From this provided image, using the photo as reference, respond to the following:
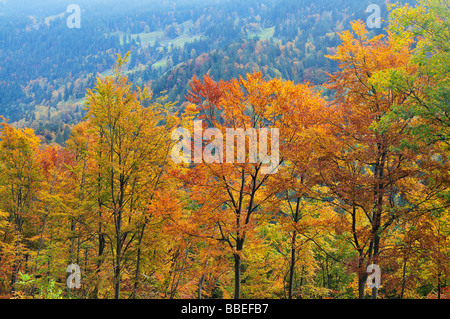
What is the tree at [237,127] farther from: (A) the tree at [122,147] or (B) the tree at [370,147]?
(A) the tree at [122,147]

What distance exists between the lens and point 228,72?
145750 millimetres

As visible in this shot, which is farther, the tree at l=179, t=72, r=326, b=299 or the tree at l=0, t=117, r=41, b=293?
the tree at l=0, t=117, r=41, b=293

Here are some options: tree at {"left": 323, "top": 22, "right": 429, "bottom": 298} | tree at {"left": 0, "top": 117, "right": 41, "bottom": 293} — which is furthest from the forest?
tree at {"left": 0, "top": 117, "right": 41, "bottom": 293}

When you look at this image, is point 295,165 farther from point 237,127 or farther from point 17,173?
point 17,173

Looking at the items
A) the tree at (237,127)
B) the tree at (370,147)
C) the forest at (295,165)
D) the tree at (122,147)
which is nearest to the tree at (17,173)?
the forest at (295,165)

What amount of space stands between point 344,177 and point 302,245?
6203 mm

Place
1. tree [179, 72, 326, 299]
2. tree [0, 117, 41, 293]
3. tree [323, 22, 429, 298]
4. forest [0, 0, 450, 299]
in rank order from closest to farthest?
forest [0, 0, 450, 299]
tree [323, 22, 429, 298]
tree [179, 72, 326, 299]
tree [0, 117, 41, 293]

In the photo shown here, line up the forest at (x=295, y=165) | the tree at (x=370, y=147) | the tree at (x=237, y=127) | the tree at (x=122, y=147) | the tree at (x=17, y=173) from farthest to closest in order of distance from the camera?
the tree at (x=17, y=173) < the tree at (x=122, y=147) < the tree at (x=237, y=127) < the tree at (x=370, y=147) < the forest at (x=295, y=165)

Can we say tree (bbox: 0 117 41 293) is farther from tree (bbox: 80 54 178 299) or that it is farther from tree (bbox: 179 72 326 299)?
tree (bbox: 179 72 326 299)

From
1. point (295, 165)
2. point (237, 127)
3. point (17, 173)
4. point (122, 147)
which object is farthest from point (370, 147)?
point (17, 173)

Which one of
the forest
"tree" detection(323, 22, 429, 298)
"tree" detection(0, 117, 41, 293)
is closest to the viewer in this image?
the forest
